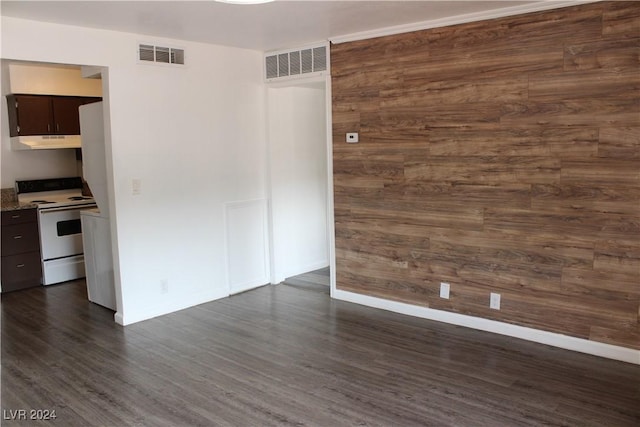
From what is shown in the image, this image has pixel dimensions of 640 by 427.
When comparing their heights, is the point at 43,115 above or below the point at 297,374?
above

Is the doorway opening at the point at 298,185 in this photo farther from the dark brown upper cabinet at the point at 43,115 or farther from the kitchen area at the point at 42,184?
the dark brown upper cabinet at the point at 43,115

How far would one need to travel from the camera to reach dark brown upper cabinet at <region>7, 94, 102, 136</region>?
575cm

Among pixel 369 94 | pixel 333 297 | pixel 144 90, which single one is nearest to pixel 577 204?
pixel 369 94

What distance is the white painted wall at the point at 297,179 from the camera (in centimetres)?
560

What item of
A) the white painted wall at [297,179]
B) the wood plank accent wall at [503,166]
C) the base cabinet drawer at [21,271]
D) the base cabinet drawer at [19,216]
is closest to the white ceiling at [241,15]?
the wood plank accent wall at [503,166]

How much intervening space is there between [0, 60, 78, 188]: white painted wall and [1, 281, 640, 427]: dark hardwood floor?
6.87 feet

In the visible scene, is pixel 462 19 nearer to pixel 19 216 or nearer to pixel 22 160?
pixel 19 216

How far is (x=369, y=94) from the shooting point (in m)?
4.61

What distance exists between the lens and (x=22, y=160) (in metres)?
6.18

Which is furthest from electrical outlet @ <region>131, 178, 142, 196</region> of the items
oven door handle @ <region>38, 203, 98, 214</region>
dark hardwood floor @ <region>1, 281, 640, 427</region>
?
oven door handle @ <region>38, 203, 98, 214</region>

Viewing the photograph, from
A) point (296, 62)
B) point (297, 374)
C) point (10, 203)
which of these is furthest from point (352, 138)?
A: point (10, 203)

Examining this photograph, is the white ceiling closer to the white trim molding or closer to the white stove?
the white trim molding

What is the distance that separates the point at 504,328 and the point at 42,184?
17.8 feet

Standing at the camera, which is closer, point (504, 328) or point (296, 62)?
point (504, 328)
